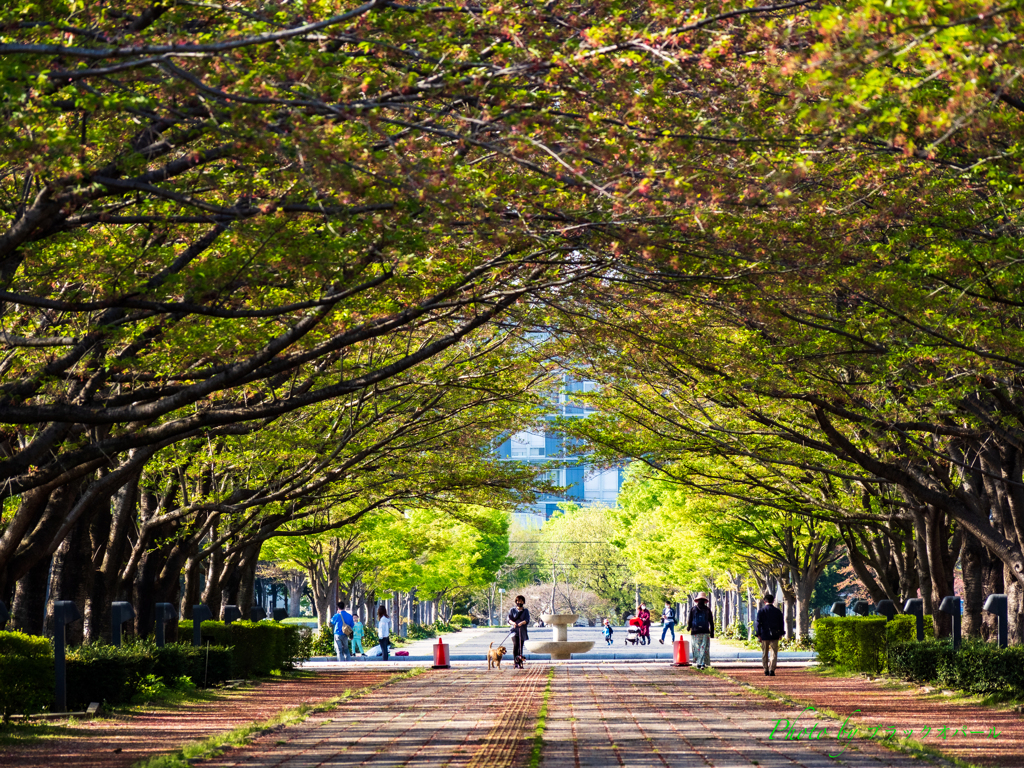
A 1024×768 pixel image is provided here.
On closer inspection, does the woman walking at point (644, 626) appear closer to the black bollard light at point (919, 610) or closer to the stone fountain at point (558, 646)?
the stone fountain at point (558, 646)

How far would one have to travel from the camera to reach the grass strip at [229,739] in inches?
418

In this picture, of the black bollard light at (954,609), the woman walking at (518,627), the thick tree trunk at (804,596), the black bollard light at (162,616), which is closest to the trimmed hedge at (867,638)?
the black bollard light at (954,609)

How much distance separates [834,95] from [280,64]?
3.77 meters

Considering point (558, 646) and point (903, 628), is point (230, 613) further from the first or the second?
point (903, 628)

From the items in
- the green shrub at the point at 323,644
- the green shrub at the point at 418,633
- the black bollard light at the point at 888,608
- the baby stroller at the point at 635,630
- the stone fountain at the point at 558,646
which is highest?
the black bollard light at the point at 888,608

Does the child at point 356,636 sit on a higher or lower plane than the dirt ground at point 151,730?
lower

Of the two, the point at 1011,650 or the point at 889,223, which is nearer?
the point at 889,223

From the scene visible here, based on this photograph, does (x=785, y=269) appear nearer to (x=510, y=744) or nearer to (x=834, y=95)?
(x=834, y=95)

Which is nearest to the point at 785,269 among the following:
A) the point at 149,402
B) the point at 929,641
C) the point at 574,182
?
the point at 574,182

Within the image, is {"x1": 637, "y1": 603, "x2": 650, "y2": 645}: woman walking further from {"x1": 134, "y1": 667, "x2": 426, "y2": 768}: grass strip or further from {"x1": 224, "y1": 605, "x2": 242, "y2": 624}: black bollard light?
{"x1": 134, "y1": 667, "x2": 426, "y2": 768}: grass strip

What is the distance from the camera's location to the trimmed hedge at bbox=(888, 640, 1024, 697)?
16125 millimetres

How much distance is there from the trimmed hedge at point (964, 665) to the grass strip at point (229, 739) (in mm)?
9192

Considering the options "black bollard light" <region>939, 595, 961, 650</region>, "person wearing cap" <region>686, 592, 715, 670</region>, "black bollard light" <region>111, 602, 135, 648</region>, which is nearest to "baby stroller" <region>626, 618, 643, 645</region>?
"person wearing cap" <region>686, 592, 715, 670</region>

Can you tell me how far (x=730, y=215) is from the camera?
10.4m
